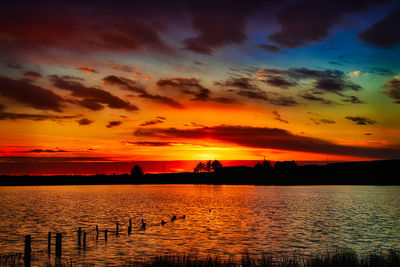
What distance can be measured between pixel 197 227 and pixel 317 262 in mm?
37115

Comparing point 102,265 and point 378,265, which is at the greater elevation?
point 378,265

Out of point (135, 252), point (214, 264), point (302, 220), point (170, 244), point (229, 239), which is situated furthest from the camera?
point (302, 220)

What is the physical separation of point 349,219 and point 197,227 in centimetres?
3392

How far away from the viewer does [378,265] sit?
25.9 metres

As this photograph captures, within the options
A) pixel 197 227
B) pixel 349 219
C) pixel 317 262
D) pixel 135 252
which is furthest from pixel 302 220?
pixel 317 262

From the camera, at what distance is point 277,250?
4234cm

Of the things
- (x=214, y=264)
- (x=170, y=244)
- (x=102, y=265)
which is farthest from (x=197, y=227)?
(x=214, y=264)

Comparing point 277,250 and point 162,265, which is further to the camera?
point 277,250

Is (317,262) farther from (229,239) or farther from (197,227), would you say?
(197,227)

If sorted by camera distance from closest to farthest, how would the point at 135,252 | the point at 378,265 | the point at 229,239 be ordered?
the point at 378,265
the point at 135,252
the point at 229,239

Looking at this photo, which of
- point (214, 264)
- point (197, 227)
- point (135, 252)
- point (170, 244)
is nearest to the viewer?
point (214, 264)

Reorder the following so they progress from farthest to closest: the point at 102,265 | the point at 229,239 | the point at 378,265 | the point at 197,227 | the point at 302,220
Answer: the point at 302,220
the point at 197,227
the point at 229,239
the point at 102,265
the point at 378,265

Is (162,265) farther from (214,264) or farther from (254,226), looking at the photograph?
(254,226)

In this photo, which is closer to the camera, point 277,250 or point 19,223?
point 277,250
